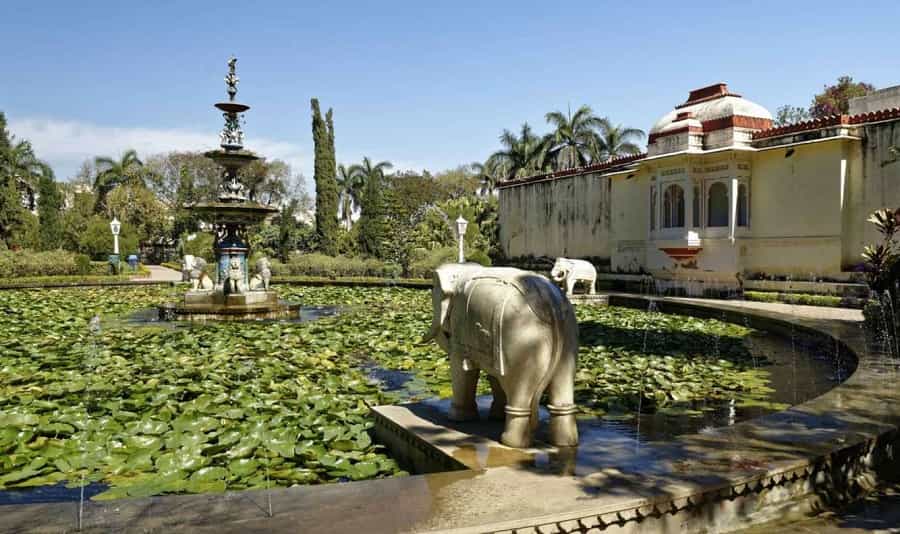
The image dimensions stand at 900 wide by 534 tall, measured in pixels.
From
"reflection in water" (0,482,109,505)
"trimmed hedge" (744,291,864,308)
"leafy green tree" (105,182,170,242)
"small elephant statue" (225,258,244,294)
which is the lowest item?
"reflection in water" (0,482,109,505)

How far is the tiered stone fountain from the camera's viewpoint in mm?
13625

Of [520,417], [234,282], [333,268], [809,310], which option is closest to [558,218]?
[333,268]

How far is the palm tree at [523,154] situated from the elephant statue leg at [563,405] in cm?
3358

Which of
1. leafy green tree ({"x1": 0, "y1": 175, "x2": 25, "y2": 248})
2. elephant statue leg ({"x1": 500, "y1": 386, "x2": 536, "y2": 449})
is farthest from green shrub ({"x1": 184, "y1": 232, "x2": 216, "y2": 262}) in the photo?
elephant statue leg ({"x1": 500, "y1": 386, "x2": 536, "y2": 449})

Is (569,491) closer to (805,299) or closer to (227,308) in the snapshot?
(227,308)

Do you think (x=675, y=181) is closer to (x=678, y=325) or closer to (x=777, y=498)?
(x=678, y=325)

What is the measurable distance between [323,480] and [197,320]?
9.56 m

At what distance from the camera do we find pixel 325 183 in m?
35.6

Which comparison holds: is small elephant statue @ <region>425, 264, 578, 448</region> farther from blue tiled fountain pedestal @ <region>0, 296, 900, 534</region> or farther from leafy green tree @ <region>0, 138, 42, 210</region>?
leafy green tree @ <region>0, 138, 42, 210</region>

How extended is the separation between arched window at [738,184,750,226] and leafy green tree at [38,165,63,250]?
35.5m

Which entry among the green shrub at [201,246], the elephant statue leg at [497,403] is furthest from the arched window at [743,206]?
the green shrub at [201,246]

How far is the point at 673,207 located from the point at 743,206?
2089mm

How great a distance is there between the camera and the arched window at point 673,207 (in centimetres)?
1991

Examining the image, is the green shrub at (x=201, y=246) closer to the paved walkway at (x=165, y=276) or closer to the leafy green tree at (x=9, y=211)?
the paved walkway at (x=165, y=276)
